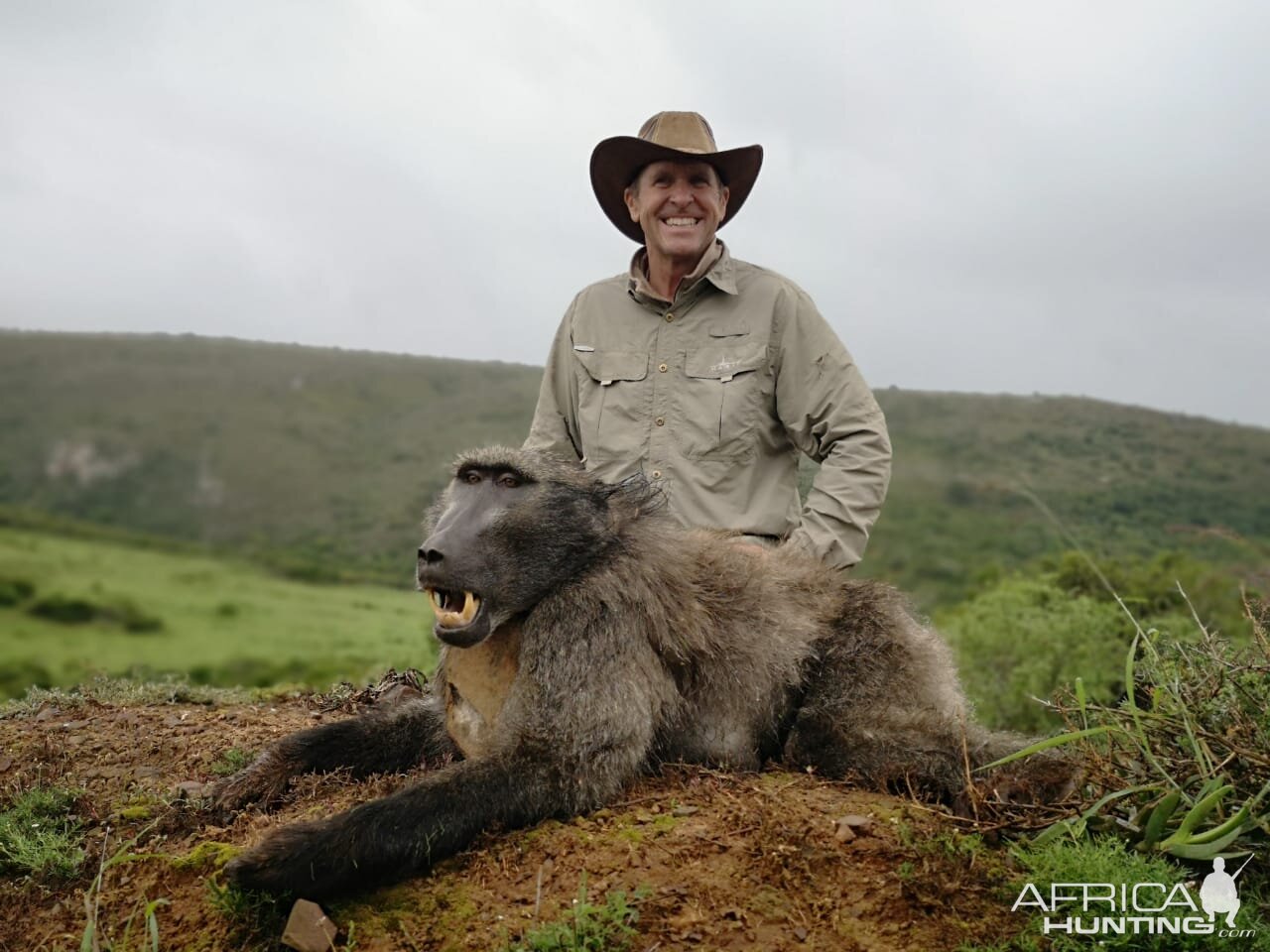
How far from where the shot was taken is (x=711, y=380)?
515cm

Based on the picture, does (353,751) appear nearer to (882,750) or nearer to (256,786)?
(256,786)

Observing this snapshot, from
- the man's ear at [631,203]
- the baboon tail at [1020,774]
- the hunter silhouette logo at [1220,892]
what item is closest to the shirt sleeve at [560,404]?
the man's ear at [631,203]

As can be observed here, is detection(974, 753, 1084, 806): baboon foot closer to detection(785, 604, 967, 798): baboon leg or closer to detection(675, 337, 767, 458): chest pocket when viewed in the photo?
detection(785, 604, 967, 798): baboon leg

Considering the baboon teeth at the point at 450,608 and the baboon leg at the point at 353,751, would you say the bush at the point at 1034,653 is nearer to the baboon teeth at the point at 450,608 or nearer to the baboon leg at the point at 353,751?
the baboon leg at the point at 353,751

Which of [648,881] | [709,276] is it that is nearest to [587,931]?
[648,881]

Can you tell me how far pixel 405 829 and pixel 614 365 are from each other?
2.75 m

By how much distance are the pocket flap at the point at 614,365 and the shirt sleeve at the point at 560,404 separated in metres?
0.23

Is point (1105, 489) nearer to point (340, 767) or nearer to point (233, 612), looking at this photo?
point (340, 767)

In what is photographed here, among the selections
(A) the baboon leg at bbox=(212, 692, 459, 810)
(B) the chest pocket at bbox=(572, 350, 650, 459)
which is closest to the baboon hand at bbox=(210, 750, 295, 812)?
(A) the baboon leg at bbox=(212, 692, 459, 810)

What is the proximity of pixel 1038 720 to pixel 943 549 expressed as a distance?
2223cm

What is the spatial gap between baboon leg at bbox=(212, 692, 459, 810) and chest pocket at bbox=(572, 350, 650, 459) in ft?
5.23

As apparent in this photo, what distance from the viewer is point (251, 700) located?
629cm

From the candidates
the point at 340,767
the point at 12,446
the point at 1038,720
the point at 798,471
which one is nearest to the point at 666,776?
the point at 340,767

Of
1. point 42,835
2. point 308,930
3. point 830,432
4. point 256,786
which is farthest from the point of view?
point 830,432
